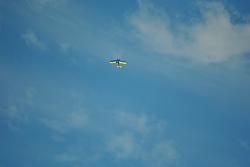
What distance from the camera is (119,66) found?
6725 cm
